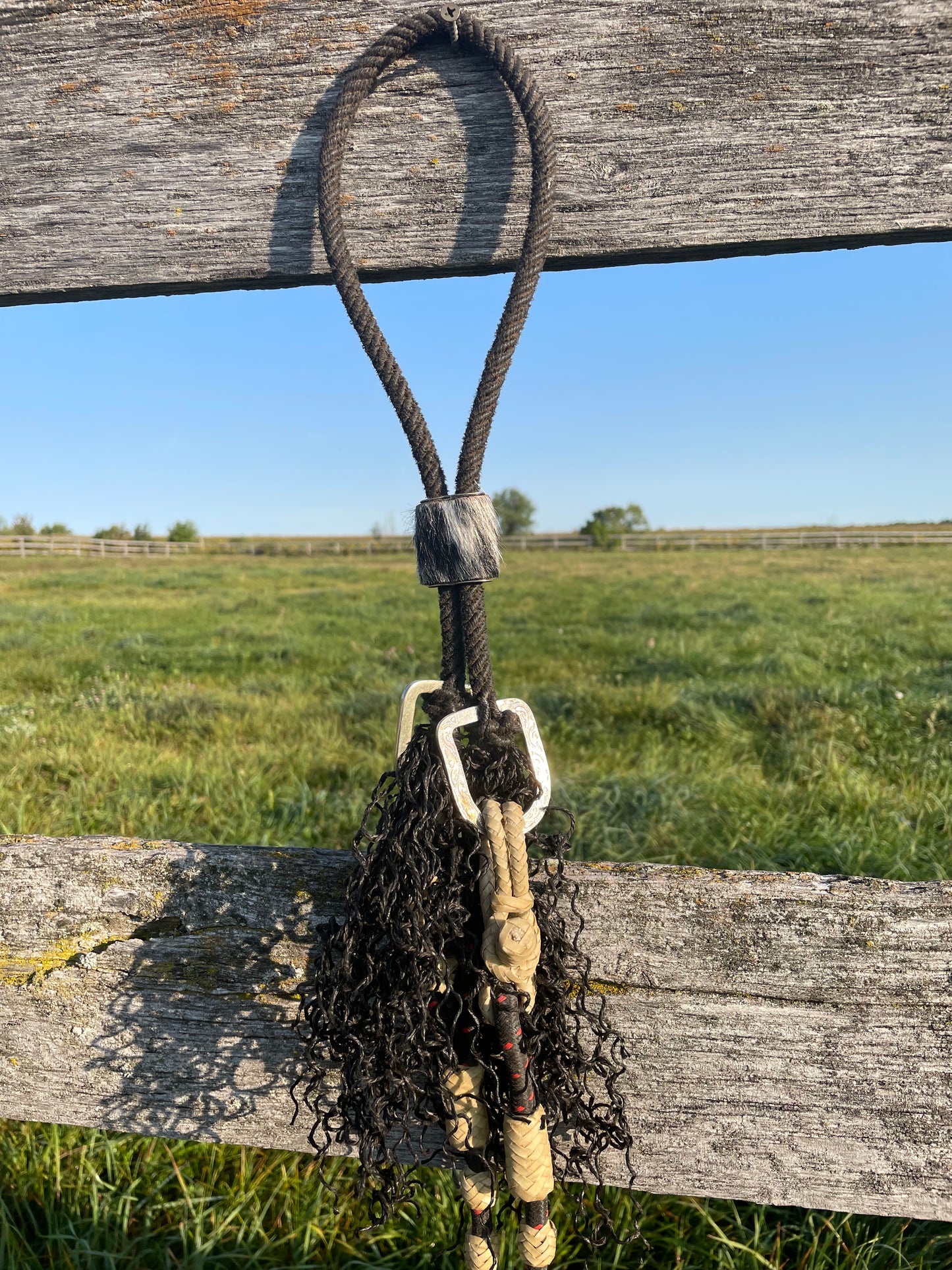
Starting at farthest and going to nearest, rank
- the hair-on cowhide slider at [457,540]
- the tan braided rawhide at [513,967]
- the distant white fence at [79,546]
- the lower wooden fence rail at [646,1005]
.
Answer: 1. the distant white fence at [79,546]
2. the lower wooden fence rail at [646,1005]
3. the hair-on cowhide slider at [457,540]
4. the tan braided rawhide at [513,967]

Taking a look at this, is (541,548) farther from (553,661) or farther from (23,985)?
(23,985)

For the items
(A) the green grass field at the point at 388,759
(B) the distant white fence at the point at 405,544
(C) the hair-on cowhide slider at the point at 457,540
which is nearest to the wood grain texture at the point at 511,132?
(C) the hair-on cowhide slider at the point at 457,540

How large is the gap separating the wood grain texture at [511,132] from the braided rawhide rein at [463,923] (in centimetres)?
9

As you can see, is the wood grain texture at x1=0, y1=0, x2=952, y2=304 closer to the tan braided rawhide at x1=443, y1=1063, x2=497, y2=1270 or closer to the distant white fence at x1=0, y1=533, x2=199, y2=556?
the tan braided rawhide at x1=443, y1=1063, x2=497, y2=1270

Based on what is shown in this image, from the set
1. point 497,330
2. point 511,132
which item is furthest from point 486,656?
point 511,132

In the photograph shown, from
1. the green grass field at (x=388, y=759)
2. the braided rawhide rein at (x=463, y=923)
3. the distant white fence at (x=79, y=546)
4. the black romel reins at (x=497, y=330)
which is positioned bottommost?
the green grass field at (x=388, y=759)

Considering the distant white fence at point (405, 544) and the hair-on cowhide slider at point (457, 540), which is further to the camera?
the distant white fence at point (405, 544)

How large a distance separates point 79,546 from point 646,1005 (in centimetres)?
4081

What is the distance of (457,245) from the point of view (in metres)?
1.14

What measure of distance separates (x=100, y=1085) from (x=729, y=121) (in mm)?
1980

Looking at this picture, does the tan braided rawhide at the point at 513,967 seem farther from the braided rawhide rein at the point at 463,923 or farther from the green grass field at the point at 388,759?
the green grass field at the point at 388,759

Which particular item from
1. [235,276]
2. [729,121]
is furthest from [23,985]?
[729,121]

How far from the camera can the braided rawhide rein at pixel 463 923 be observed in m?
0.94

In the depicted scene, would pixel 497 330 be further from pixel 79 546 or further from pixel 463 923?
pixel 79 546
